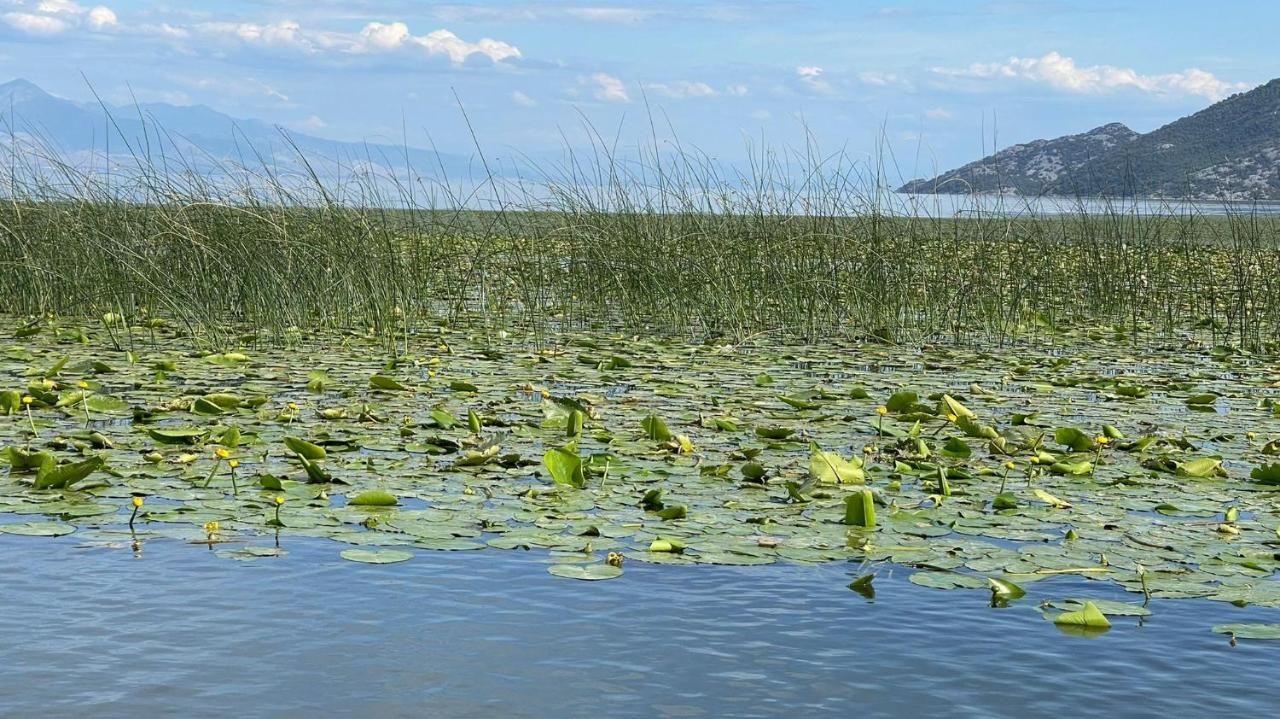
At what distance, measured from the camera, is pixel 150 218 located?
803 cm

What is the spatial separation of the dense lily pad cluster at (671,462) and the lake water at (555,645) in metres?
0.11

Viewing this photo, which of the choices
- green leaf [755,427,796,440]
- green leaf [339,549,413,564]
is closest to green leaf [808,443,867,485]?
green leaf [755,427,796,440]

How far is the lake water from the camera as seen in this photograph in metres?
2.38

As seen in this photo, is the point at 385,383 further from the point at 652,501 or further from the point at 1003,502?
the point at 1003,502

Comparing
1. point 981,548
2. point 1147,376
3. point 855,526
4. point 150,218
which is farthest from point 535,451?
point 150,218

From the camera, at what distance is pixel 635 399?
5500 mm

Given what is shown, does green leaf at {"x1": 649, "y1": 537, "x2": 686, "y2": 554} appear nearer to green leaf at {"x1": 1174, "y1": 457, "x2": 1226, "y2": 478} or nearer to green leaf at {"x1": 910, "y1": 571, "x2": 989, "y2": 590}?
green leaf at {"x1": 910, "y1": 571, "x2": 989, "y2": 590}

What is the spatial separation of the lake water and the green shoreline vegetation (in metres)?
0.10

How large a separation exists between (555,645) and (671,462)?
1648 mm

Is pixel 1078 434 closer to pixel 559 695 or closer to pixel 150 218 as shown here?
Result: pixel 559 695

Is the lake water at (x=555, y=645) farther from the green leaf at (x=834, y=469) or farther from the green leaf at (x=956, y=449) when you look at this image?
the green leaf at (x=956, y=449)

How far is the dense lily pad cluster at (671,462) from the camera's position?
129 inches

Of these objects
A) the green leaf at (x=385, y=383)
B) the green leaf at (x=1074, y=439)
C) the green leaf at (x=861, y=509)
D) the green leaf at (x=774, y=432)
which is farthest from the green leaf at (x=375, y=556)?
the green leaf at (x=385, y=383)

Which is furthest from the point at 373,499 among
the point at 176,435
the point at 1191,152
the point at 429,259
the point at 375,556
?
the point at 1191,152
